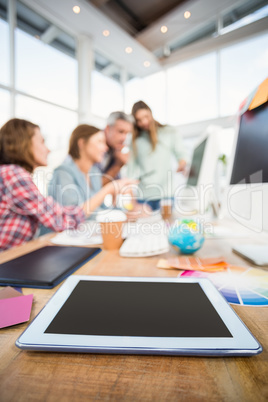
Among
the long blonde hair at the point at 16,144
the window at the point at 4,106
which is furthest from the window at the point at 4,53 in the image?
the long blonde hair at the point at 16,144

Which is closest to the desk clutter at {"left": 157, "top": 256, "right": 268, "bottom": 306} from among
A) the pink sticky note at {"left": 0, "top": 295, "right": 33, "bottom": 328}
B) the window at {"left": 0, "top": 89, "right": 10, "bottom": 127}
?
the pink sticky note at {"left": 0, "top": 295, "right": 33, "bottom": 328}

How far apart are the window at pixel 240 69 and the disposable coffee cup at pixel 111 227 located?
302cm

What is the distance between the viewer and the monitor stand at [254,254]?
49 cm

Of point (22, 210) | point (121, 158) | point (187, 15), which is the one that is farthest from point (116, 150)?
point (187, 15)

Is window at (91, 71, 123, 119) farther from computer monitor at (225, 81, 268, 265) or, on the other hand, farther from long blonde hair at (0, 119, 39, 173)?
computer monitor at (225, 81, 268, 265)

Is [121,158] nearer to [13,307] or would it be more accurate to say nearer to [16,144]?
[16,144]

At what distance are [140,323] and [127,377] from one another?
0.06m

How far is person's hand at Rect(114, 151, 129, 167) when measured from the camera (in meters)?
2.00

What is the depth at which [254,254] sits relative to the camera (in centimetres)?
54

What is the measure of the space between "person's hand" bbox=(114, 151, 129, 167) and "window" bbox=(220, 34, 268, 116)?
1.90 meters

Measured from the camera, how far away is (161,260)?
532mm

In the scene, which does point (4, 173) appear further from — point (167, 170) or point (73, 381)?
point (167, 170)

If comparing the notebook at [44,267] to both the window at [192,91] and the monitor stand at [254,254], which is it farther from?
the window at [192,91]

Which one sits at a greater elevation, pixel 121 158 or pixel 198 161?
pixel 121 158
